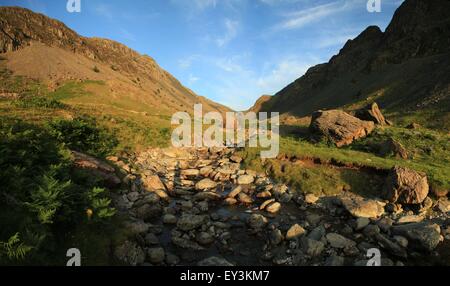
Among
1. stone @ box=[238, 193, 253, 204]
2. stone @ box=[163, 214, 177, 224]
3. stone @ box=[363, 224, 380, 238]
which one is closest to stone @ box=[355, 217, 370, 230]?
stone @ box=[363, 224, 380, 238]

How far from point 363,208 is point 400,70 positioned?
7552cm

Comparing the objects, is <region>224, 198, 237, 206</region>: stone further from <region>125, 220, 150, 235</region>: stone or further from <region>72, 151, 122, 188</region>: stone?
<region>72, 151, 122, 188</region>: stone

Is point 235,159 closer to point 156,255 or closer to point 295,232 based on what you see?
point 295,232

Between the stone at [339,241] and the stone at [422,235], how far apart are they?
2252mm

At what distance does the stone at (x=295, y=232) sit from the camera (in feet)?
41.8

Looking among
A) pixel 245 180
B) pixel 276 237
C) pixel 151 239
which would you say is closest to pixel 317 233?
pixel 276 237

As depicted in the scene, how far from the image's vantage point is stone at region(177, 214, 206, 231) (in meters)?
13.4

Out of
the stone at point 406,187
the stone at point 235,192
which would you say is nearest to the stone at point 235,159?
the stone at point 235,192

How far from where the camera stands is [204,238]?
12.5 m

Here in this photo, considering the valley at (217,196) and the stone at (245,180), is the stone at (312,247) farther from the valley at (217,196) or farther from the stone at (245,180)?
the stone at (245,180)

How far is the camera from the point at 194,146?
3030 centimetres
